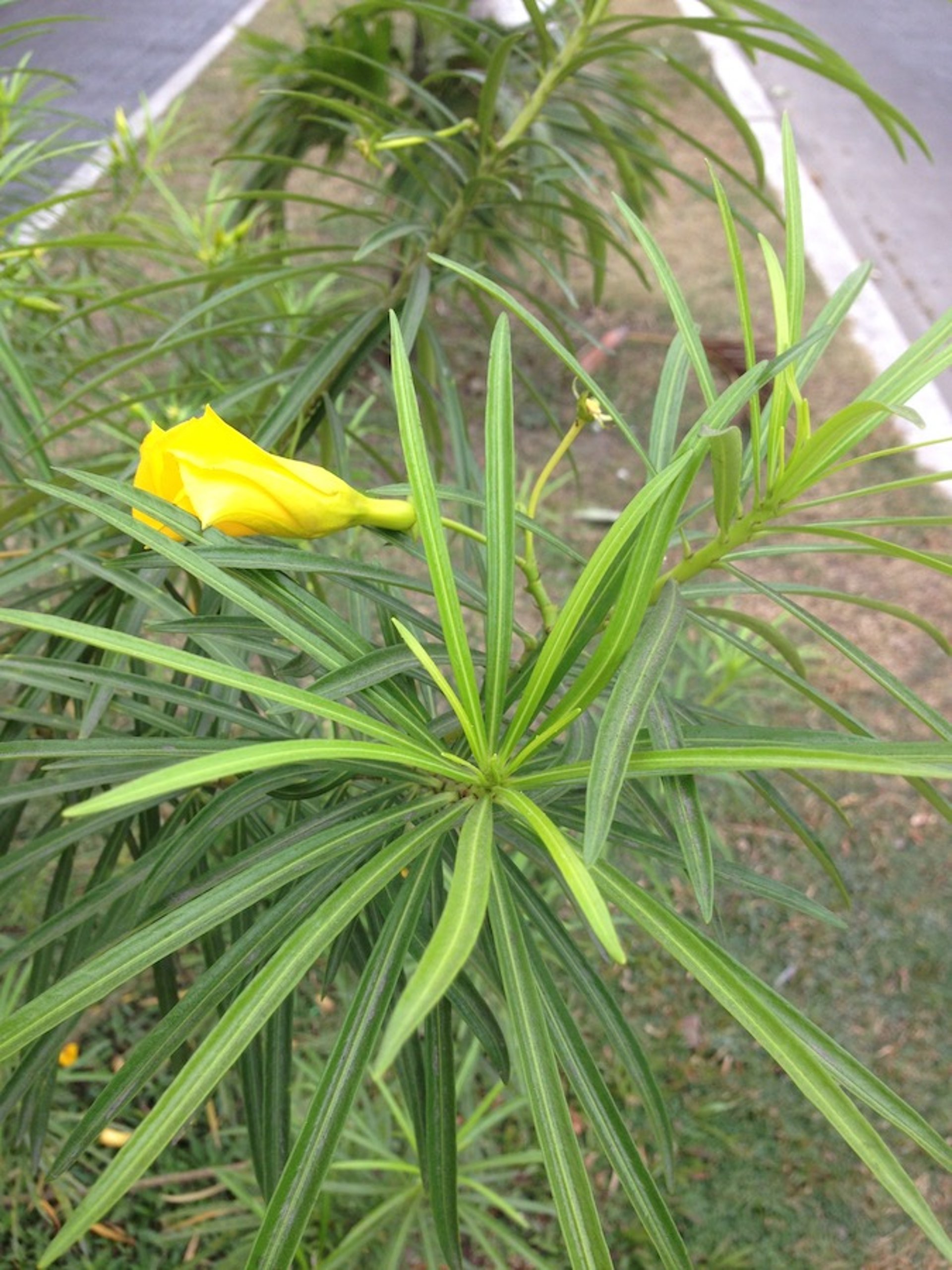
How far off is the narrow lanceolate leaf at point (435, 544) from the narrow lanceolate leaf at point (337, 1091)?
8 centimetres

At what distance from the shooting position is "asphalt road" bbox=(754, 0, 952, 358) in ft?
11.3

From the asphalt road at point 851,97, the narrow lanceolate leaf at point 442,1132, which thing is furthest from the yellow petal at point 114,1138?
the asphalt road at point 851,97

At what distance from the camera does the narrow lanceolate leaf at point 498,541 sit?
1.48 feet

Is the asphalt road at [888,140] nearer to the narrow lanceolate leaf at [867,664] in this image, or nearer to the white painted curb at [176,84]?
the white painted curb at [176,84]

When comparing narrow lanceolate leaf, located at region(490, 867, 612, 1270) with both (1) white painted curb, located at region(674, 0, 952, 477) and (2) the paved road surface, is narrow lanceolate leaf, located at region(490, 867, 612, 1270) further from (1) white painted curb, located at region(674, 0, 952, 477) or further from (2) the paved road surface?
(2) the paved road surface

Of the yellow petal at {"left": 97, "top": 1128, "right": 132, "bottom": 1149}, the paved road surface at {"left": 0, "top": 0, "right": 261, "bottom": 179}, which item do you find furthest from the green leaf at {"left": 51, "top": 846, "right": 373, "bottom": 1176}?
the paved road surface at {"left": 0, "top": 0, "right": 261, "bottom": 179}

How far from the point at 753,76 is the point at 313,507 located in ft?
17.0

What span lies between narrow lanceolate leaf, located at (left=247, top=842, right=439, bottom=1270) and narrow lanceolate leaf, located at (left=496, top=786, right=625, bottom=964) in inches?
3.0

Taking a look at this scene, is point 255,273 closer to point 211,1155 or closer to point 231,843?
point 231,843

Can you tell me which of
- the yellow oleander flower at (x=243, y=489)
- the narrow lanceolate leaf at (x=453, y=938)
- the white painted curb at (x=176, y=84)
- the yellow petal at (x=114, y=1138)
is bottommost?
the yellow petal at (x=114, y=1138)

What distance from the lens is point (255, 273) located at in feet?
2.75

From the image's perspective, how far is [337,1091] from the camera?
1.33 feet

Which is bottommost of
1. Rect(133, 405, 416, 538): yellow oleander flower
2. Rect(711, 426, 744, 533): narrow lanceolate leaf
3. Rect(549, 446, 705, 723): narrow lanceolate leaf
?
Rect(549, 446, 705, 723): narrow lanceolate leaf

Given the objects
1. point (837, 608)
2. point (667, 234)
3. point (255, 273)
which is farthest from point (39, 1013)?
point (667, 234)
